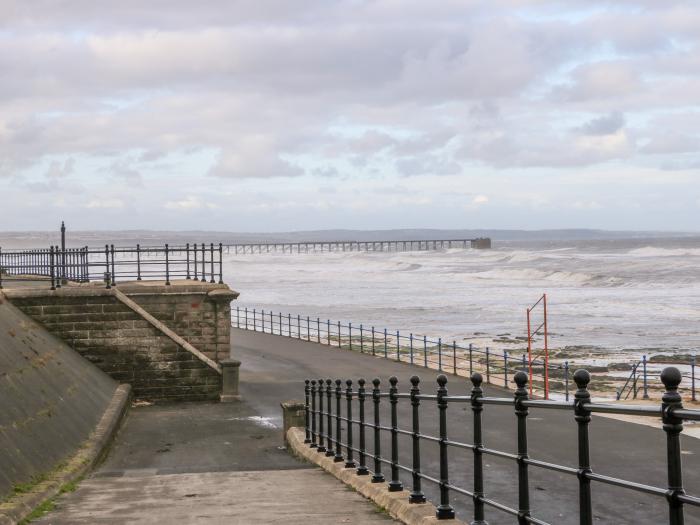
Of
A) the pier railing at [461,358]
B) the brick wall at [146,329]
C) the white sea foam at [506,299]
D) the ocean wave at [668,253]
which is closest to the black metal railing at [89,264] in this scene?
the brick wall at [146,329]

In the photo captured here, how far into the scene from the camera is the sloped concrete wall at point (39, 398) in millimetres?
11221

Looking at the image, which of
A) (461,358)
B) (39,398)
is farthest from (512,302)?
(39,398)

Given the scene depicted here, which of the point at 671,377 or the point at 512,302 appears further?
the point at 512,302

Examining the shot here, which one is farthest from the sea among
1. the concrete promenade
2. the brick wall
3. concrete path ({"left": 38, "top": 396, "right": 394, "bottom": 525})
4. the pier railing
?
concrete path ({"left": 38, "top": 396, "right": 394, "bottom": 525})

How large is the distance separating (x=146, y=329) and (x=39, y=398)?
8.38 meters

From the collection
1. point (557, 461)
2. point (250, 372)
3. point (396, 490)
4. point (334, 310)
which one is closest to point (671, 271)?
point (334, 310)

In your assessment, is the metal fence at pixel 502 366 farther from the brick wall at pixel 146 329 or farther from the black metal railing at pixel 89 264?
the black metal railing at pixel 89 264

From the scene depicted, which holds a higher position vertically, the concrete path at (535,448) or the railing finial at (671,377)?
the railing finial at (671,377)

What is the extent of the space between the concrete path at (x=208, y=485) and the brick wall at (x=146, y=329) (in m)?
2.90

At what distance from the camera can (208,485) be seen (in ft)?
35.3

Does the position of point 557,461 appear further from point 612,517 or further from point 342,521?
point 342,521

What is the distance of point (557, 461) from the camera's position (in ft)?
46.2

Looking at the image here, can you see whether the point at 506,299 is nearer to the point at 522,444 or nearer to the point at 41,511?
the point at 41,511

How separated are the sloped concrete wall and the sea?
834 inches
